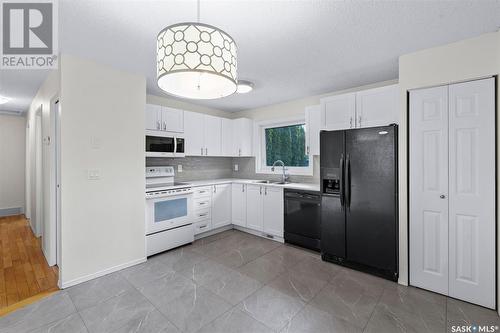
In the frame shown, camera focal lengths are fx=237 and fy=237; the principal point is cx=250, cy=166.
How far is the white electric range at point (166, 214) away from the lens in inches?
123

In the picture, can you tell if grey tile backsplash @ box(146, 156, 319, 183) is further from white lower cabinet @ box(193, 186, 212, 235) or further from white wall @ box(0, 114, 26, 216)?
white wall @ box(0, 114, 26, 216)

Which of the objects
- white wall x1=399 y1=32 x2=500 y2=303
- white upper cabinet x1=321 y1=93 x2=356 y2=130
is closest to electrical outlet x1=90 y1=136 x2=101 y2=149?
white upper cabinet x1=321 y1=93 x2=356 y2=130

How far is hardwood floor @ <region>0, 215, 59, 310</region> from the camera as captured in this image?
7.66 ft

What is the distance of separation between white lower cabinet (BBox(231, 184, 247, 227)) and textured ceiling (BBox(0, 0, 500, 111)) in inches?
79.0

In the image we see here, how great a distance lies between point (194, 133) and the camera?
13.4ft

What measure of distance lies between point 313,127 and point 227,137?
1752mm

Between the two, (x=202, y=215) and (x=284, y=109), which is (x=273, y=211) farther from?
(x=284, y=109)

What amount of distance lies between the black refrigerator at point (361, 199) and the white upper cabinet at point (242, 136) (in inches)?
75.7

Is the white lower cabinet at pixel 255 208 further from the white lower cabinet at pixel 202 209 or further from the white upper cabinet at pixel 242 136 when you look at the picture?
the white upper cabinet at pixel 242 136

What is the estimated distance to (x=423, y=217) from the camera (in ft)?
7.72

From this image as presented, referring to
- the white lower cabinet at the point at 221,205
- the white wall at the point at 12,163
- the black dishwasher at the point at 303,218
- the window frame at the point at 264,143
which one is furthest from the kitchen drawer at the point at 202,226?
the white wall at the point at 12,163

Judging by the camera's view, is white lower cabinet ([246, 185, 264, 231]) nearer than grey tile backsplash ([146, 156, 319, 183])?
Yes

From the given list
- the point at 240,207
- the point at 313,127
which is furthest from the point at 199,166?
the point at 313,127

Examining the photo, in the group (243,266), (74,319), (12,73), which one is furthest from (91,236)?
(12,73)
